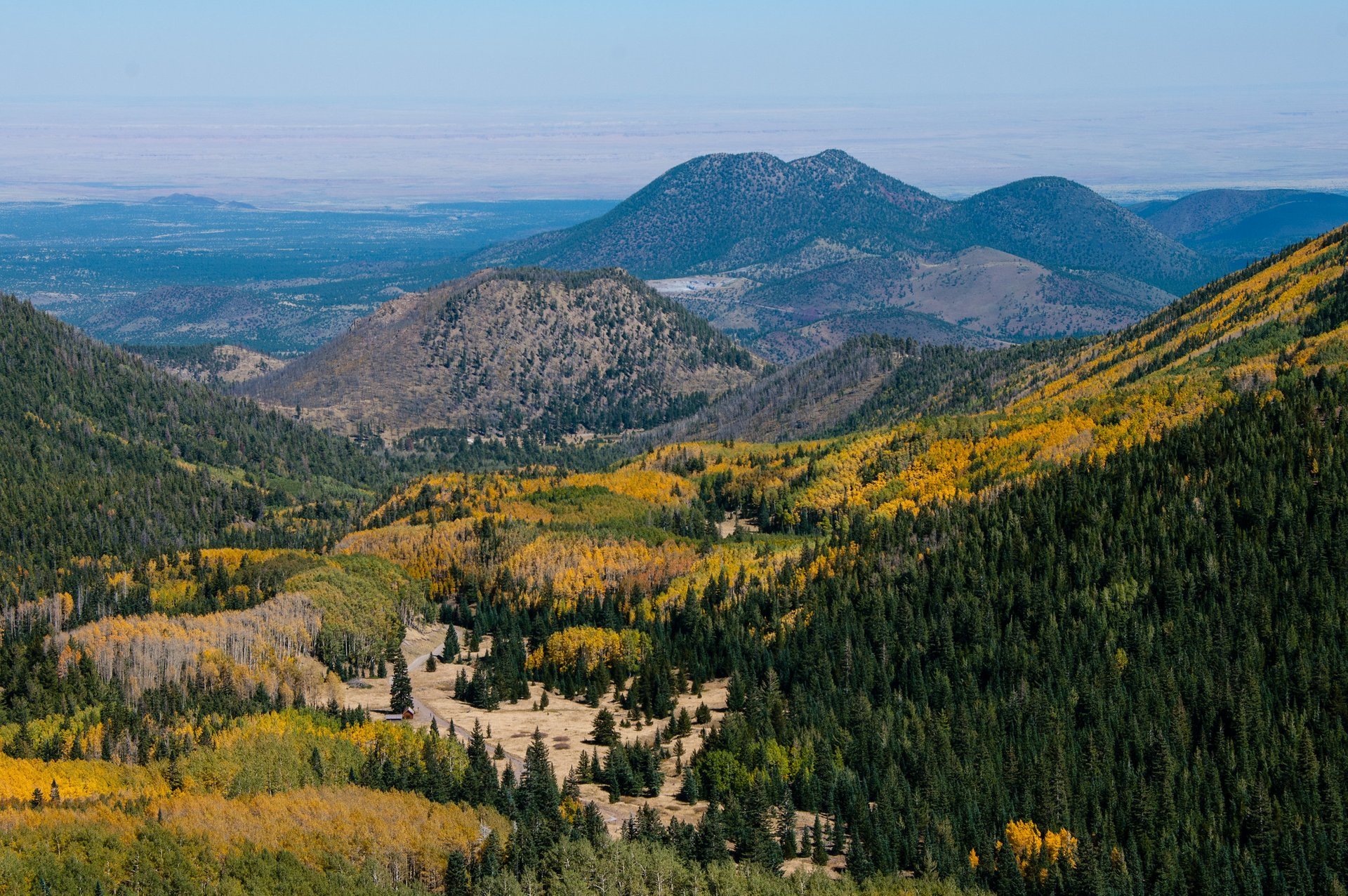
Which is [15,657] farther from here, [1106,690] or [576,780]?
[1106,690]

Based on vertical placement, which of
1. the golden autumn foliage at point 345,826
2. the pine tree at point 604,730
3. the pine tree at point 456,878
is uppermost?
the golden autumn foliage at point 345,826

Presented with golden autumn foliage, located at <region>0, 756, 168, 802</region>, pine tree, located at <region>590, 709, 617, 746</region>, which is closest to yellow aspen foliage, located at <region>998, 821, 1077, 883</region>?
pine tree, located at <region>590, 709, 617, 746</region>

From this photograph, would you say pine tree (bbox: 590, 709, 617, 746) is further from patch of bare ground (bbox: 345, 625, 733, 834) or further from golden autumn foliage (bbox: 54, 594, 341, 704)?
golden autumn foliage (bbox: 54, 594, 341, 704)

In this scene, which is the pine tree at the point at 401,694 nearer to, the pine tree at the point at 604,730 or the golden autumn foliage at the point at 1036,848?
the pine tree at the point at 604,730

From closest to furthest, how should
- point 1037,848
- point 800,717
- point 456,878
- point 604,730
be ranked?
point 456,878 → point 1037,848 → point 604,730 → point 800,717

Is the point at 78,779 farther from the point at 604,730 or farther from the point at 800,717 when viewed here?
the point at 800,717

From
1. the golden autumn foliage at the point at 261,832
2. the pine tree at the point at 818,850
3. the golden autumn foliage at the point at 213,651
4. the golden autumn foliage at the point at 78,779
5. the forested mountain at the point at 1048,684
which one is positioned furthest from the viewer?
the golden autumn foliage at the point at 213,651

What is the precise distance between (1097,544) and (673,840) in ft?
271

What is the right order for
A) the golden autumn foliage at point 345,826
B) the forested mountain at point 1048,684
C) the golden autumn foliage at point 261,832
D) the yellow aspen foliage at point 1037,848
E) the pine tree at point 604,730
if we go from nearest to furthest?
the golden autumn foliage at point 261,832
the golden autumn foliage at point 345,826
the yellow aspen foliage at point 1037,848
the forested mountain at point 1048,684
the pine tree at point 604,730

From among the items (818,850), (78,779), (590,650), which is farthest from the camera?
(590,650)

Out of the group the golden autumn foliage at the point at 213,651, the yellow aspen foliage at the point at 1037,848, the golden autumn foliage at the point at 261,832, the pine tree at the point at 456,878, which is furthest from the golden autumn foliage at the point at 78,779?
the yellow aspen foliage at the point at 1037,848

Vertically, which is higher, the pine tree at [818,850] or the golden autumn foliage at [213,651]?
the golden autumn foliage at [213,651]

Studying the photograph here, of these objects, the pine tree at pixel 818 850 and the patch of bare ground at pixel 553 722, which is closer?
the pine tree at pixel 818 850

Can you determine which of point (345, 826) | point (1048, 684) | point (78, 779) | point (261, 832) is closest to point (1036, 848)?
point (1048, 684)
